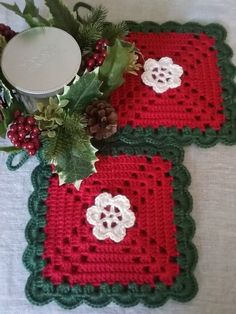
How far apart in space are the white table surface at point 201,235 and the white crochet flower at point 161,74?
10 centimetres

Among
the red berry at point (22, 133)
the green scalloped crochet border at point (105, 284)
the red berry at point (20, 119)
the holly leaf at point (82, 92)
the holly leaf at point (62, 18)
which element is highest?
the holly leaf at point (62, 18)

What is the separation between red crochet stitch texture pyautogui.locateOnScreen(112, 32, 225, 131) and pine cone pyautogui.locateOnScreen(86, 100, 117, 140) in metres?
0.07

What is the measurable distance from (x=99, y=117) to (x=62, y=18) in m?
0.15

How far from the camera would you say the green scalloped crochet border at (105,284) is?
0.54 meters

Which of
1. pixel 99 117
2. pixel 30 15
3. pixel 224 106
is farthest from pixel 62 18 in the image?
pixel 224 106

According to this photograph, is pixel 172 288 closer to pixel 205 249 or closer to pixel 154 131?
pixel 205 249

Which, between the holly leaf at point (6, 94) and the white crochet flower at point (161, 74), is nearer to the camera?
the holly leaf at point (6, 94)

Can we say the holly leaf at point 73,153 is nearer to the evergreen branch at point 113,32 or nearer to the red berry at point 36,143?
the red berry at point 36,143

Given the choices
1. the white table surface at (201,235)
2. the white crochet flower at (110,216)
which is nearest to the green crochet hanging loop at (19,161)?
the white table surface at (201,235)

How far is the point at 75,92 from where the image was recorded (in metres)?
0.56

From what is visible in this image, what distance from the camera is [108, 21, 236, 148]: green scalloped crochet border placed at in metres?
0.64

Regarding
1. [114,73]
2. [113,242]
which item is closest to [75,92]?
[114,73]

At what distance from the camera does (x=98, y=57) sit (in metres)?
0.60

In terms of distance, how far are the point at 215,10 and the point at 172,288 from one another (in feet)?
1.50
